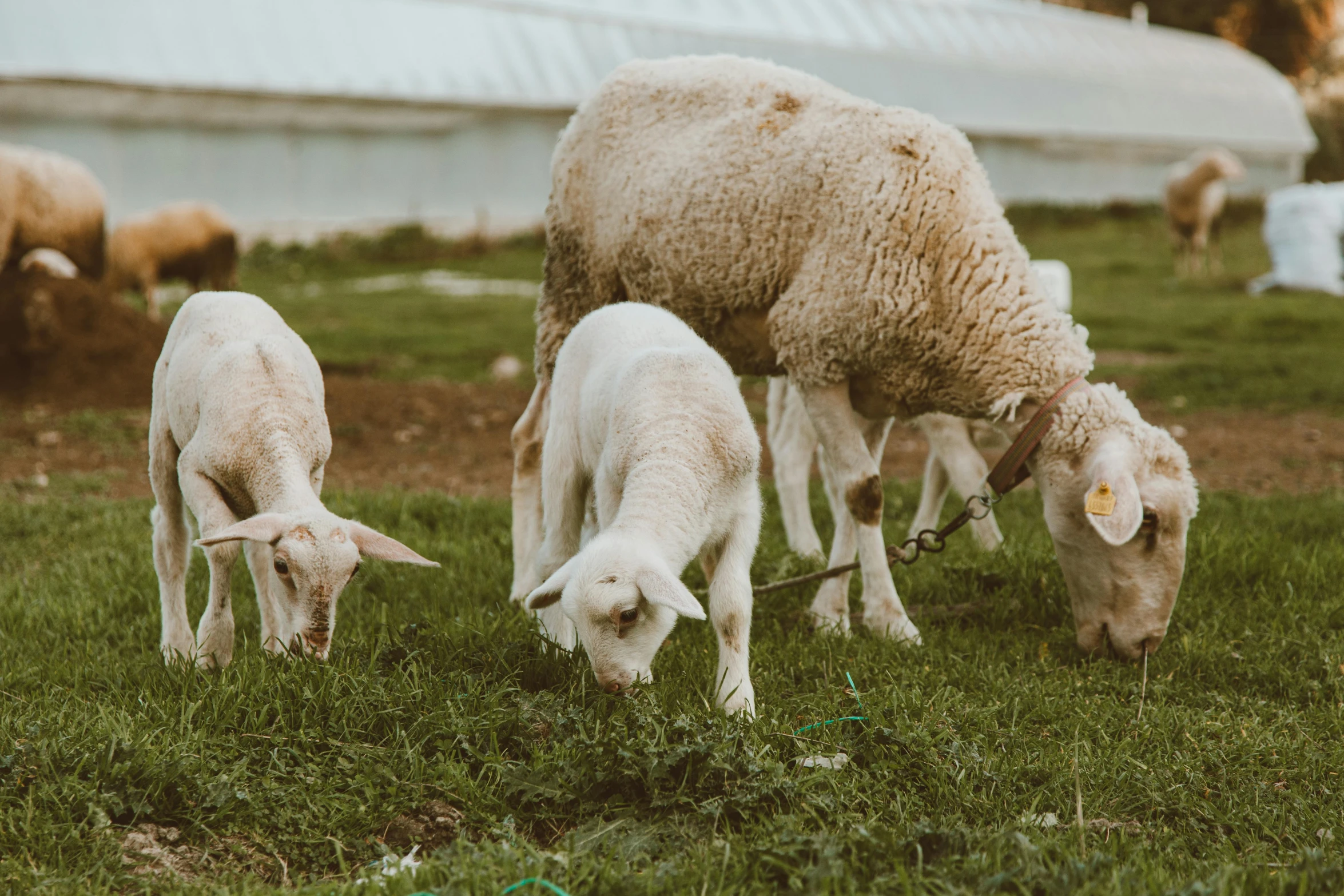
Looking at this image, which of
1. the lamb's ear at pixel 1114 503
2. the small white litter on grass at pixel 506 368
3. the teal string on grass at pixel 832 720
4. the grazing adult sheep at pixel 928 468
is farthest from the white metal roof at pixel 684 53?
the teal string on grass at pixel 832 720

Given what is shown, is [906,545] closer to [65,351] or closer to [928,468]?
[928,468]

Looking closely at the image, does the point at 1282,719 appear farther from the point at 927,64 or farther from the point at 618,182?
the point at 927,64

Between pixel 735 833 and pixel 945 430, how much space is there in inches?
125

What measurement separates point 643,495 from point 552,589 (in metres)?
0.37

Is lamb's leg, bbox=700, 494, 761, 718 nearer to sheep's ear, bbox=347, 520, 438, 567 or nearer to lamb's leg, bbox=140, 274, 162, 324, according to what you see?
sheep's ear, bbox=347, 520, 438, 567

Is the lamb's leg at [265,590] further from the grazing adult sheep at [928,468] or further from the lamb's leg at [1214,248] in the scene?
the lamb's leg at [1214,248]

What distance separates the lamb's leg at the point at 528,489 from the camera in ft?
16.0

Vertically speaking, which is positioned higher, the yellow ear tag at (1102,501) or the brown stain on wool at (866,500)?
the yellow ear tag at (1102,501)

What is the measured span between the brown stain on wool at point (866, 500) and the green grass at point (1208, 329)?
5.10 meters

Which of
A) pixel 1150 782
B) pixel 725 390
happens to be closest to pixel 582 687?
pixel 725 390

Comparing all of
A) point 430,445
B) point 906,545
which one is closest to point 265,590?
point 906,545

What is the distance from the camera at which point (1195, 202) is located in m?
17.6

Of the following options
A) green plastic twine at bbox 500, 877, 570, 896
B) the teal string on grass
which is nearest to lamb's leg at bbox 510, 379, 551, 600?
the teal string on grass

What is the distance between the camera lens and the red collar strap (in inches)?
173
